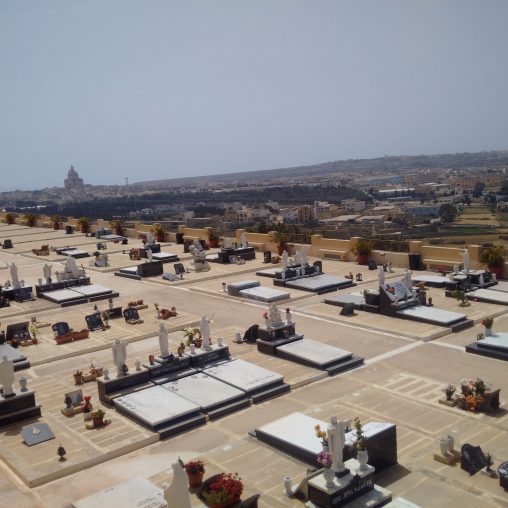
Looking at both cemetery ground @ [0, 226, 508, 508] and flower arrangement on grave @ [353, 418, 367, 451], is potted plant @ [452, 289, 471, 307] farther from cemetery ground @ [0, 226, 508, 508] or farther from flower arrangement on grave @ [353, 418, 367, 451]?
flower arrangement on grave @ [353, 418, 367, 451]

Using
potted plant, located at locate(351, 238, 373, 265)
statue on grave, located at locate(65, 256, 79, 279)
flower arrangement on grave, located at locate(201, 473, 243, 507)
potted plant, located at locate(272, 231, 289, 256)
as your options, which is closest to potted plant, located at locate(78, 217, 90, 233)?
potted plant, located at locate(272, 231, 289, 256)

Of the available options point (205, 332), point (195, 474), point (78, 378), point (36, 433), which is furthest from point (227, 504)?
point (78, 378)

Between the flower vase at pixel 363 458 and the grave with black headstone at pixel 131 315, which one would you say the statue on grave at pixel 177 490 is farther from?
the grave with black headstone at pixel 131 315

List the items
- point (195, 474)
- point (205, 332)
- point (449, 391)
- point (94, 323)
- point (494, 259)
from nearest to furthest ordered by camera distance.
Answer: point (195, 474) < point (449, 391) < point (205, 332) < point (94, 323) < point (494, 259)

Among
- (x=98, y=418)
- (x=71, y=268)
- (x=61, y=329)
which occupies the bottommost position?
(x=98, y=418)

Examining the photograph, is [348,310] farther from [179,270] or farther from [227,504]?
[227,504]

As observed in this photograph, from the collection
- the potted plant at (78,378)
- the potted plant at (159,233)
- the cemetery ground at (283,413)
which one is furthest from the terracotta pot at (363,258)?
the potted plant at (78,378)

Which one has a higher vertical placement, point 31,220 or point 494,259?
point 31,220
